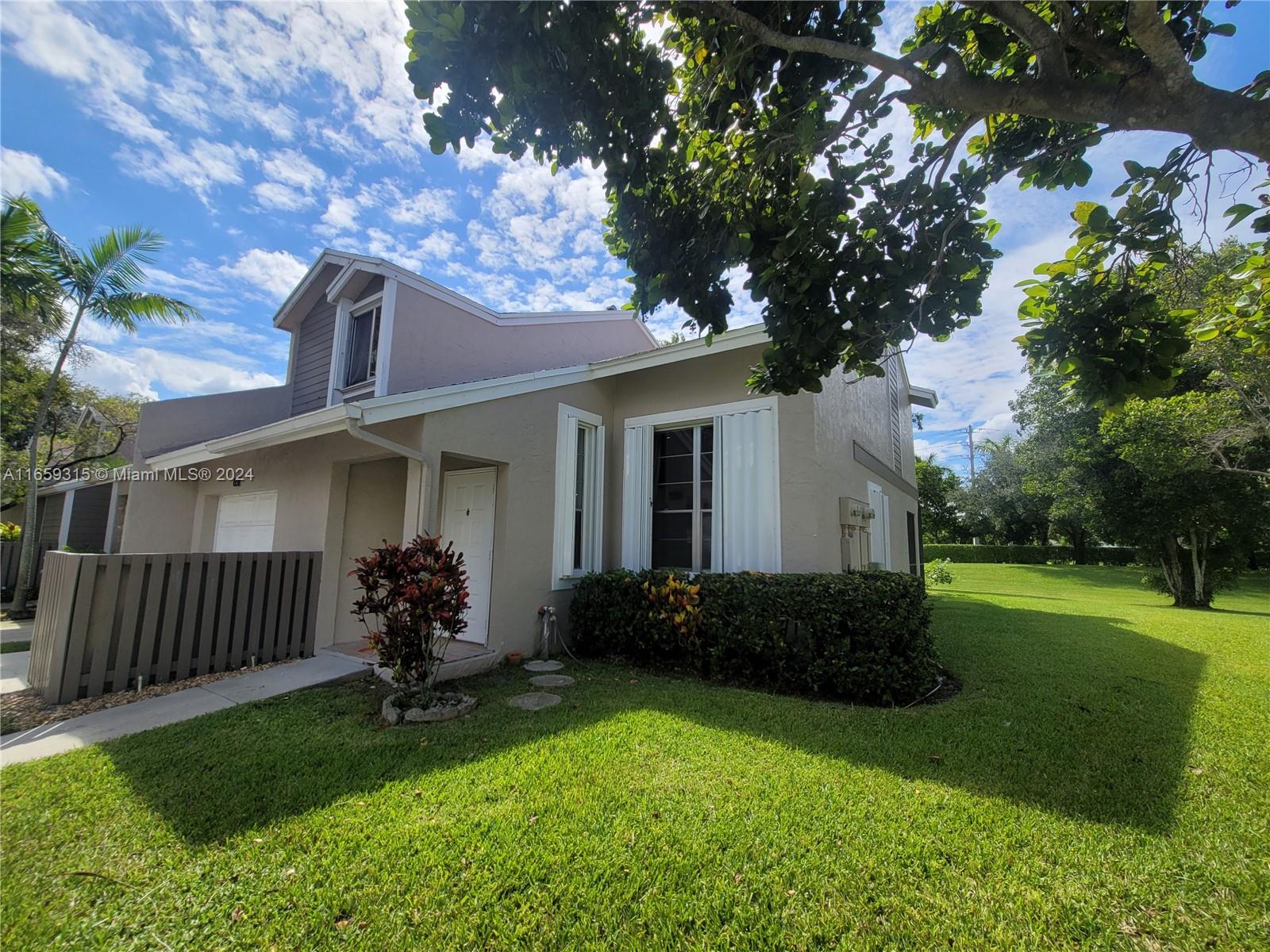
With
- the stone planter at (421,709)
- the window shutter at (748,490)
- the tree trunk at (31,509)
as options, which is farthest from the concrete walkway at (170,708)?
the tree trunk at (31,509)

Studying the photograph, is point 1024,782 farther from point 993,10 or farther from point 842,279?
point 993,10

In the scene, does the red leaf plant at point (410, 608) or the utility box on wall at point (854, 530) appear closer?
the red leaf plant at point (410, 608)

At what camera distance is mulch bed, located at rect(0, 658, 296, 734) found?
4469 mm

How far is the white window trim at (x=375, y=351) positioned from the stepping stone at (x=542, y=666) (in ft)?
15.0

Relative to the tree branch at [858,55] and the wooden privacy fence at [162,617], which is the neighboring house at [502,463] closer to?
the wooden privacy fence at [162,617]

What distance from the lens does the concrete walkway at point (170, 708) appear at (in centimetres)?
399

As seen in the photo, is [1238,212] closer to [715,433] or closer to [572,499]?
[715,433]

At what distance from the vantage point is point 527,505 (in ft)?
22.0

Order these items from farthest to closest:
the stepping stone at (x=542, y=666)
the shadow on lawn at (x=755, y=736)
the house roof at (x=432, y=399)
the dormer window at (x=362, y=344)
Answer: the dormer window at (x=362, y=344) < the stepping stone at (x=542, y=666) < the house roof at (x=432, y=399) < the shadow on lawn at (x=755, y=736)

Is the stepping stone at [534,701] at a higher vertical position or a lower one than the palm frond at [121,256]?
lower

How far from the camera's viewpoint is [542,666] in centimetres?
634

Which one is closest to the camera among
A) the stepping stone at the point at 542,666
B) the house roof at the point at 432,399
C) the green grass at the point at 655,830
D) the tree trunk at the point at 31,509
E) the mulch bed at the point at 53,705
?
the green grass at the point at 655,830

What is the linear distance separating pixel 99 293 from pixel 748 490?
13.2m

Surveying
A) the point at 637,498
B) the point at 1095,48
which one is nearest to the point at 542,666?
the point at 637,498
